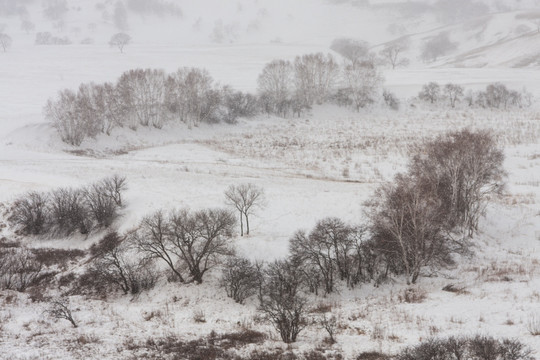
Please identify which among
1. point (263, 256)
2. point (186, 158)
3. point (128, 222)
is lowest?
point (263, 256)

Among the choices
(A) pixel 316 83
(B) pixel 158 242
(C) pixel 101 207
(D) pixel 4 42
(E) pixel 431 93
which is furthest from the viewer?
(D) pixel 4 42

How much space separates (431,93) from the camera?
84812 millimetres

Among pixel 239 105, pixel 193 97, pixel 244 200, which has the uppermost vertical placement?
pixel 193 97

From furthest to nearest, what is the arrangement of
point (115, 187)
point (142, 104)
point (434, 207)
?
1. point (142, 104)
2. point (115, 187)
3. point (434, 207)

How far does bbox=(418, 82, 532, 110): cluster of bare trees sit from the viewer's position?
79.1m

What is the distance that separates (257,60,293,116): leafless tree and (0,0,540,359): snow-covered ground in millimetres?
5739

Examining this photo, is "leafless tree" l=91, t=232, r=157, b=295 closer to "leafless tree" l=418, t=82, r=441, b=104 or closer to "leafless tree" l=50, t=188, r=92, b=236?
"leafless tree" l=50, t=188, r=92, b=236

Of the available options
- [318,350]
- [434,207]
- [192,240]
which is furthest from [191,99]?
[318,350]

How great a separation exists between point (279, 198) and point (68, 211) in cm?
2177

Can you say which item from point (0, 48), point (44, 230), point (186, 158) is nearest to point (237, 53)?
point (0, 48)

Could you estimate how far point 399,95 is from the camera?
90062mm

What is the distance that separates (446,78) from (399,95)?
62.3ft

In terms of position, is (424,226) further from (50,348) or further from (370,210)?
(50,348)

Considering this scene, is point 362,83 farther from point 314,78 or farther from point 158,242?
point 158,242
